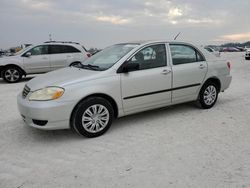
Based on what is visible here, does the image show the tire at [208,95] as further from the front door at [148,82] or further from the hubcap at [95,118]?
the hubcap at [95,118]

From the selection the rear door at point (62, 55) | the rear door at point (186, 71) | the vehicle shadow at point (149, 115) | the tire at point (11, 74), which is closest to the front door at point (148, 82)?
the rear door at point (186, 71)

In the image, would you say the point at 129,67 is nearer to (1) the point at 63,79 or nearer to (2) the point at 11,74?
(1) the point at 63,79

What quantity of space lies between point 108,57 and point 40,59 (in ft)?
22.8

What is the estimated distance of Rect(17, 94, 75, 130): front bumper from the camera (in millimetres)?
3732

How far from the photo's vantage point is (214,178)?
9.37 feet

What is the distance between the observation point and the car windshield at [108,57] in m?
4.45

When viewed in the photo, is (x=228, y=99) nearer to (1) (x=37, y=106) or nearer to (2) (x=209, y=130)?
(2) (x=209, y=130)

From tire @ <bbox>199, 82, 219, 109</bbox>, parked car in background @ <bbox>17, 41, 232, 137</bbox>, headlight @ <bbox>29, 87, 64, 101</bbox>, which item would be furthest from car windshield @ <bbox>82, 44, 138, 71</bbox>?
tire @ <bbox>199, 82, 219, 109</bbox>

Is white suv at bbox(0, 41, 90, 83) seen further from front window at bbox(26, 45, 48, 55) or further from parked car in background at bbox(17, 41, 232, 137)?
parked car in background at bbox(17, 41, 232, 137)

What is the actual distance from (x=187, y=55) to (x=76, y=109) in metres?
2.60

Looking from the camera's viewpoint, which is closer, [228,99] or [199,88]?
[199,88]

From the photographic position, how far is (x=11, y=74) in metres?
10.4

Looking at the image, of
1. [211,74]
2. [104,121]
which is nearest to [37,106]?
[104,121]

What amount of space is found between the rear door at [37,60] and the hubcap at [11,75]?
17.4 inches
